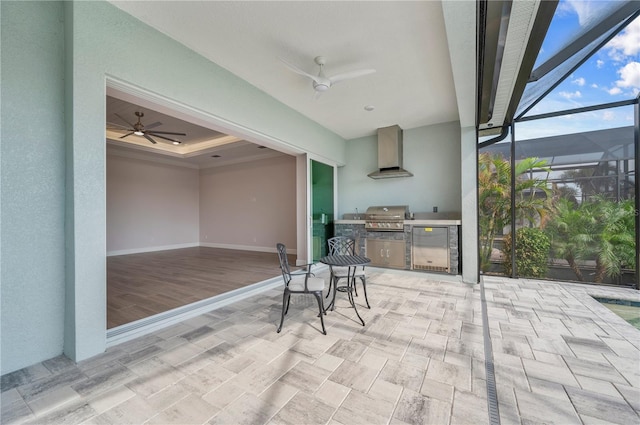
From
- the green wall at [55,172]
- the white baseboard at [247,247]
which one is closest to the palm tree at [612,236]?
the white baseboard at [247,247]

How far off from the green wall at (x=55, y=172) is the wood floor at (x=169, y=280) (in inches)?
23.7

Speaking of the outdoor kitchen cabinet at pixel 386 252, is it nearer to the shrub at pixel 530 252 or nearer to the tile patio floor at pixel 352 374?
Result: the shrub at pixel 530 252

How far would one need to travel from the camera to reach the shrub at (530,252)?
4.43 metres

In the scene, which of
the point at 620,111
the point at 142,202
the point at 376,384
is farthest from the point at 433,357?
the point at 142,202

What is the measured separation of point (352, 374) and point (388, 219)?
3696 mm

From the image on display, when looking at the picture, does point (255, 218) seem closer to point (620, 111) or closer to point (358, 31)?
point (358, 31)

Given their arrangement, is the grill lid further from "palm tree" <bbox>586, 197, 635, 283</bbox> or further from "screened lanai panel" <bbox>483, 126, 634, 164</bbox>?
"palm tree" <bbox>586, 197, 635, 283</bbox>

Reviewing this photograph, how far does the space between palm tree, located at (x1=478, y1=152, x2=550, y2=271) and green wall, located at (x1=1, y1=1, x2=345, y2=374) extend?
5.63m

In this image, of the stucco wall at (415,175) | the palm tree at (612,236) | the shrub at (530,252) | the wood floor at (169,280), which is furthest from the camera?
the stucco wall at (415,175)

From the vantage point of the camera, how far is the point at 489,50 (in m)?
2.44

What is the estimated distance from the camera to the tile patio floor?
4.94ft

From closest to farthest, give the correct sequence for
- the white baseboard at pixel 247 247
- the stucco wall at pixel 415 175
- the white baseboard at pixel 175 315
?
1. the white baseboard at pixel 175 315
2. the stucco wall at pixel 415 175
3. the white baseboard at pixel 247 247

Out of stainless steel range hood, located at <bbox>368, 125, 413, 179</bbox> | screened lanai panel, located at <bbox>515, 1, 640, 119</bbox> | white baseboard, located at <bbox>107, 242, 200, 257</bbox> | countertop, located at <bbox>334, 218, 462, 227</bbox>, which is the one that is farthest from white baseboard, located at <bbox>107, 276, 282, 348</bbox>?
white baseboard, located at <bbox>107, 242, 200, 257</bbox>

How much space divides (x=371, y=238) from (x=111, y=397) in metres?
4.57
